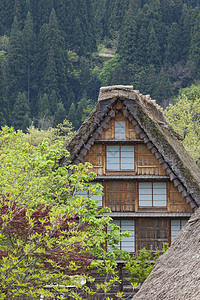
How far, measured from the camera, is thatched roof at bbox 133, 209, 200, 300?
862cm

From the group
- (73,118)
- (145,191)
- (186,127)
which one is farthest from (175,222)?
(73,118)

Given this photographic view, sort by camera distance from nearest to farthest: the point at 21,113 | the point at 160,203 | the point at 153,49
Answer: the point at 160,203, the point at 21,113, the point at 153,49

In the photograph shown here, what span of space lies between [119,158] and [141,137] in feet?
4.67

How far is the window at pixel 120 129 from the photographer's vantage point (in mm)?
26172

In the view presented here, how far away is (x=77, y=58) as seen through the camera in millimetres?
132875

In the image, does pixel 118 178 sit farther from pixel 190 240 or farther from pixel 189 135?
pixel 189 135

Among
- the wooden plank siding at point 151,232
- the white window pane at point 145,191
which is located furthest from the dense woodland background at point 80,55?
the wooden plank siding at point 151,232

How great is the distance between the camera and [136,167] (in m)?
26.3

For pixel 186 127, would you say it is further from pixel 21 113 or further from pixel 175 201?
pixel 21 113

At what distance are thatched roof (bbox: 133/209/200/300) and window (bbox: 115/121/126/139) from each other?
Answer: 1278cm

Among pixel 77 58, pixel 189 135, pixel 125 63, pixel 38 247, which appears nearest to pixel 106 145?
pixel 38 247

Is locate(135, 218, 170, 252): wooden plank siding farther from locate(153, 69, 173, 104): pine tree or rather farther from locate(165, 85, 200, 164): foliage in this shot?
locate(153, 69, 173, 104): pine tree

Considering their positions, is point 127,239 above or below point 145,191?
below

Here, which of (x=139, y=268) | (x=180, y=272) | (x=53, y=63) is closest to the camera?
(x=180, y=272)
